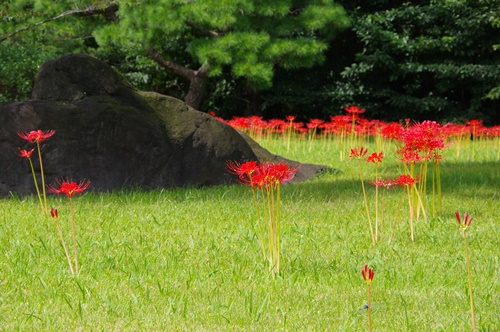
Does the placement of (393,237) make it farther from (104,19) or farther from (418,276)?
(104,19)

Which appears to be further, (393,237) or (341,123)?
(341,123)

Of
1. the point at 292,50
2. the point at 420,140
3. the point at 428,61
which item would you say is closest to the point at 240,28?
the point at 292,50

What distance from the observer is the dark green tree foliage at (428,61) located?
15.4 metres

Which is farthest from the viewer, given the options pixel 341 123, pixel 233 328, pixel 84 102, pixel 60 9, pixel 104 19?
pixel 104 19

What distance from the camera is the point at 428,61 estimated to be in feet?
52.5

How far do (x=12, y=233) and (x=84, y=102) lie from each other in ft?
7.89

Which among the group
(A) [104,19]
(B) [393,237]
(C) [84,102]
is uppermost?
(A) [104,19]

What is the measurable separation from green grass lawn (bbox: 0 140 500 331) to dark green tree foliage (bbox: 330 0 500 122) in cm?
952

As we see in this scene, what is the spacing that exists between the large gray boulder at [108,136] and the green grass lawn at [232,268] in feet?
1.60

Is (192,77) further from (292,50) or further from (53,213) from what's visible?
(53,213)

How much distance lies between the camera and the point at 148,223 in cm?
541

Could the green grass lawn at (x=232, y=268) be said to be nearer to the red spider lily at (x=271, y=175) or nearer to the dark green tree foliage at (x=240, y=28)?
the red spider lily at (x=271, y=175)

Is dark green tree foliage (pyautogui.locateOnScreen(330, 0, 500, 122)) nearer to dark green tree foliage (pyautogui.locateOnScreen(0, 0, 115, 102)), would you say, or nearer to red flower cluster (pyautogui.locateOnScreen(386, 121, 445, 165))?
dark green tree foliage (pyautogui.locateOnScreen(0, 0, 115, 102))

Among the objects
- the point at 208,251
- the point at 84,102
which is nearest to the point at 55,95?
the point at 84,102
